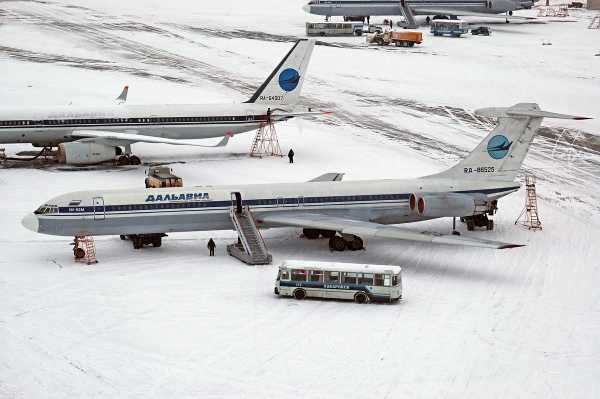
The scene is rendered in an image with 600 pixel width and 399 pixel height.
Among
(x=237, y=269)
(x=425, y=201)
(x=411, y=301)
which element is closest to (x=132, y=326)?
(x=237, y=269)

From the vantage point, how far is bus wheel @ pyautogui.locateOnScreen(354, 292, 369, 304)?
4260cm

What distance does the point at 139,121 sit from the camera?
68938 millimetres

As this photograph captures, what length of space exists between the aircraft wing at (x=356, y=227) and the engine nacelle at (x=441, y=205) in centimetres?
171

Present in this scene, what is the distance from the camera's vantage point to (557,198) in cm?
6097

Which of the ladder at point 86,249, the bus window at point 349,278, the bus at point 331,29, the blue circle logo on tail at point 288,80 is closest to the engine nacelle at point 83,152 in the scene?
the blue circle logo on tail at point 288,80

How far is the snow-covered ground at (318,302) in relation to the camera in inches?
1390

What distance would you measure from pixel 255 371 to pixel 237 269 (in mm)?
11915

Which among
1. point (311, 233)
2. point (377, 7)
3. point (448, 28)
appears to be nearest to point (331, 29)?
point (377, 7)

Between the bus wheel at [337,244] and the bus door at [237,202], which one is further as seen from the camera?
the bus wheel at [337,244]

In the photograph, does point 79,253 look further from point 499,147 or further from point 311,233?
point 499,147

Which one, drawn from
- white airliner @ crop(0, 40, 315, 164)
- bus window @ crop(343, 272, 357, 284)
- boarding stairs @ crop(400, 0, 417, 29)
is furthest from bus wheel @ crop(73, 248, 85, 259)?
Result: boarding stairs @ crop(400, 0, 417, 29)

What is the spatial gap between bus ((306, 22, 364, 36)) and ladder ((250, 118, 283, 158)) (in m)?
58.5

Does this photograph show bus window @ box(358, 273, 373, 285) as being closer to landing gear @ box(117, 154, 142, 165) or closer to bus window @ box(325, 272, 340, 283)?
bus window @ box(325, 272, 340, 283)

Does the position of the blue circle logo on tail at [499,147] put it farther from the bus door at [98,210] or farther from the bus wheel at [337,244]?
the bus door at [98,210]
